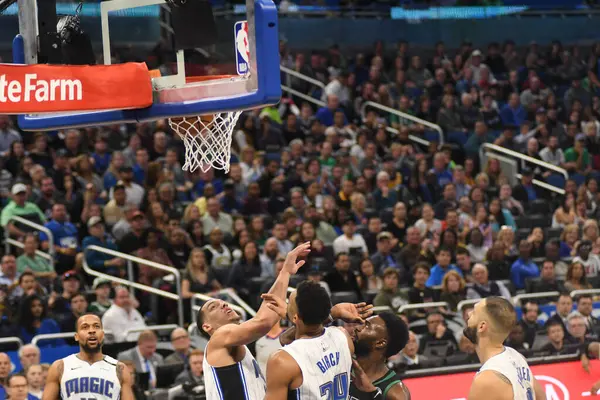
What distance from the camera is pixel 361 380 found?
6.62 metres

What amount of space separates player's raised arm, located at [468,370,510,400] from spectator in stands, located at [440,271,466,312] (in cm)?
724

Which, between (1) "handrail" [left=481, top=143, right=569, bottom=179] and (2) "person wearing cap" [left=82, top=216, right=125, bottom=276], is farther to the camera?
(1) "handrail" [left=481, top=143, right=569, bottom=179]

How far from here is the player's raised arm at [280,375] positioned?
5988 mm

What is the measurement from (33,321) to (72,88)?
5.69m

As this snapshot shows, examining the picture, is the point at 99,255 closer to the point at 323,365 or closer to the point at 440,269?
the point at 440,269

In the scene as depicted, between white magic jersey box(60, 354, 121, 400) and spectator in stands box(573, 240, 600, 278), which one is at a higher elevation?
white magic jersey box(60, 354, 121, 400)

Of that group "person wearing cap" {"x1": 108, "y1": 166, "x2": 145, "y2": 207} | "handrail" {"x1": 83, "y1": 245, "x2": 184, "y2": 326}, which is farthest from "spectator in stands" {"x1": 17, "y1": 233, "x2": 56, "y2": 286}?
"person wearing cap" {"x1": 108, "y1": 166, "x2": 145, "y2": 207}

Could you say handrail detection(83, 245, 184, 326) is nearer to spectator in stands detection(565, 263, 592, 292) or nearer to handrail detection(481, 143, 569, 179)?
spectator in stands detection(565, 263, 592, 292)

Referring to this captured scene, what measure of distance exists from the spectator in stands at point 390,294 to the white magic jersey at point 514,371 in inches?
266

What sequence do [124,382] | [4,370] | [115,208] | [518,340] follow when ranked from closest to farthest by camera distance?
[124,382]
[4,370]
[518,340]
[115,208]

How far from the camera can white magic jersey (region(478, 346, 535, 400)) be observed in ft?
19.1

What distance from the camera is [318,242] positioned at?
1359cm

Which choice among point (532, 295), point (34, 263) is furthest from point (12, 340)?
point (532, 295)

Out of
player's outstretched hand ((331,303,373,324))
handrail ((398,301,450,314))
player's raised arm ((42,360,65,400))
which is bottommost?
handrail ((398,301,450,314))
